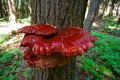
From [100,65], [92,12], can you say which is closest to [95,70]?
[100,65]

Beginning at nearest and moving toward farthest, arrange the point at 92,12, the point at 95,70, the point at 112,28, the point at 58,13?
the point at 58,13, the point at 95,70, the point at 92,12, the point at 112,28

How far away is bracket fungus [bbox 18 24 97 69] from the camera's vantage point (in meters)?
1.25

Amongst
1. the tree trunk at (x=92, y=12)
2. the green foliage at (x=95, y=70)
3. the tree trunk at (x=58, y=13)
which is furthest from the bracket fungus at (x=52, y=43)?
the tree trunk at (x=92, y=12)

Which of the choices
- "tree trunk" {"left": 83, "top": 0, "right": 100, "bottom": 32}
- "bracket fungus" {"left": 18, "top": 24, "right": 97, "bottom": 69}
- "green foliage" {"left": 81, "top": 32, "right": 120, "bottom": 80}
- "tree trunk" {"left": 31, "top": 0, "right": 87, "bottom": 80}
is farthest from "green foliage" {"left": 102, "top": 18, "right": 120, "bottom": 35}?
"bracket fungus" {"left": 18, "top": 24, "right": 97, "bottom": 69}

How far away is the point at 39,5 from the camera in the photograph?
1888mm

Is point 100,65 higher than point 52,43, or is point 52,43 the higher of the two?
point 52,43

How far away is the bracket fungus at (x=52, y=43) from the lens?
1.25 m

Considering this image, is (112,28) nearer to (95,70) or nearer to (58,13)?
(95,70)

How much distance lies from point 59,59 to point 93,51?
4366 millimetres

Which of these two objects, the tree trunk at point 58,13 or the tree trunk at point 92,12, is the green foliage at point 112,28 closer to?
the tree trunk at point 92,12

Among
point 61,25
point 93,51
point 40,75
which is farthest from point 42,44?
point 93,51

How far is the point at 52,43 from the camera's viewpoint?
1.30m

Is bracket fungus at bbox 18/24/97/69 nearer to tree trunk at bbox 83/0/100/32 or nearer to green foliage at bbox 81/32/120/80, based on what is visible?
green foliage at bbox 81/32/120/80

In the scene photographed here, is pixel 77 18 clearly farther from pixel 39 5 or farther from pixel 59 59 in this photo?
pixel 59 59
